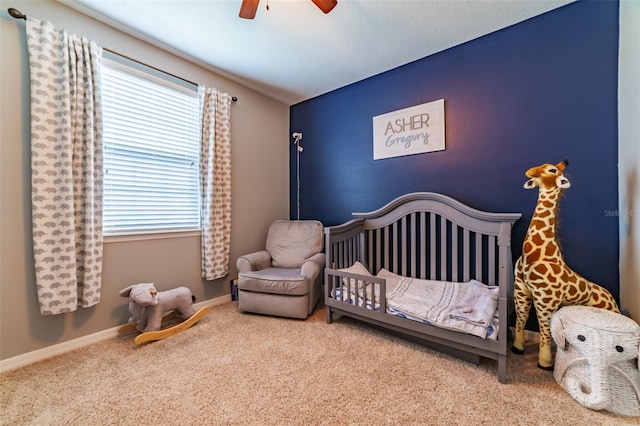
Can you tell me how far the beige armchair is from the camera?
229 centimetres

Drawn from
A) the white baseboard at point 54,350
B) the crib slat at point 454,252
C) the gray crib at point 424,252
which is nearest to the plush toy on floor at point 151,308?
the white baseboard at point 54,350

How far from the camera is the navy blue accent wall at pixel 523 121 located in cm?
174

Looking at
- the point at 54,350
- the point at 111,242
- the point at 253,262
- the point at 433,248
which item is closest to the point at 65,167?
the point at 111,242

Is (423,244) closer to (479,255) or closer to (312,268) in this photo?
(479,255)

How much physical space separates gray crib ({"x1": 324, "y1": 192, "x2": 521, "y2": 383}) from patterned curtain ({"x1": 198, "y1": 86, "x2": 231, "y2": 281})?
1175mm

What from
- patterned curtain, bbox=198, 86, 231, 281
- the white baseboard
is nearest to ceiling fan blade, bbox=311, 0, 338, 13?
patterned curtain, bbox=198, 86, 231, 281

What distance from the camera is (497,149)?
2127 mm

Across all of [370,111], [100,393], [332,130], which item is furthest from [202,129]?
[100,393]

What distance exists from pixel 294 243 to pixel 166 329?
140 centimetres

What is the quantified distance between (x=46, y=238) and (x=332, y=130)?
2.71 meters

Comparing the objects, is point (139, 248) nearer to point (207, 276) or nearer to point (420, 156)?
point (207, 276)

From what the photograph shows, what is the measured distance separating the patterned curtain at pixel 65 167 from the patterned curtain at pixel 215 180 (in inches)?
32.7

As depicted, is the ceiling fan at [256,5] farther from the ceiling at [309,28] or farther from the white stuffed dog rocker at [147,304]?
the white stuffed dog rocker at [147,304]

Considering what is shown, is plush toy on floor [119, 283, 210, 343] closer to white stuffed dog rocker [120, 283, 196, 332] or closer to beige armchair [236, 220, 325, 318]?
white stuffed dog rocker [120, 283, 196, 332]
